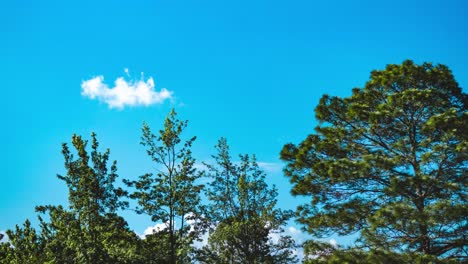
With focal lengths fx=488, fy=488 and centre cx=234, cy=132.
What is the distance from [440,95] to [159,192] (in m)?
12.5

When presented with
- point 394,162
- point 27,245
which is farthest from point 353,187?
point 27,245

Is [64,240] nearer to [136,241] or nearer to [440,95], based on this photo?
[136,241]

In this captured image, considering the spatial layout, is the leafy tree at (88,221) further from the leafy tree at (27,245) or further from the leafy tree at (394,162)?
the leafy tree at (394,162)

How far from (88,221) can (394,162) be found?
12.2 meters

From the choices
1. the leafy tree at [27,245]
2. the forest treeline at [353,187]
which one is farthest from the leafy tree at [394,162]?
the leafy tree at [27,245]

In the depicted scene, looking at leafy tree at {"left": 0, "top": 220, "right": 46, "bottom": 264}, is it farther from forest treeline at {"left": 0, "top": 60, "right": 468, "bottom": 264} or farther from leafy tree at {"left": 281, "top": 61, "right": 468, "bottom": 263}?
leafy tree at {"left": 281, "top": 61, "right": 468, "bottom": 263}

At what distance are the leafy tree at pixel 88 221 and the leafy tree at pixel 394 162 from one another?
752 cm

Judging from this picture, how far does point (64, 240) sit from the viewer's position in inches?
795

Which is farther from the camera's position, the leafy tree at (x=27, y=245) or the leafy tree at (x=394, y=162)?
the leafy tree at (x=27, y=245)

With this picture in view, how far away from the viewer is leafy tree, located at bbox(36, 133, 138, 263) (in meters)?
19.8

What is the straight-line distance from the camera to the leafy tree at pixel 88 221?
19750 millimetres

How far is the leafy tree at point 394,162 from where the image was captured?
16438mm

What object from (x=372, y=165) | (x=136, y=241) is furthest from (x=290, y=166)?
(x=136, y=241)

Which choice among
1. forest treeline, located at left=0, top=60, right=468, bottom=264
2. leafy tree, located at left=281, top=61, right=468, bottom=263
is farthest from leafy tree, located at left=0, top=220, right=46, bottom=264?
leafy tree, located at left=281, top=61, right=468, bottom=263
